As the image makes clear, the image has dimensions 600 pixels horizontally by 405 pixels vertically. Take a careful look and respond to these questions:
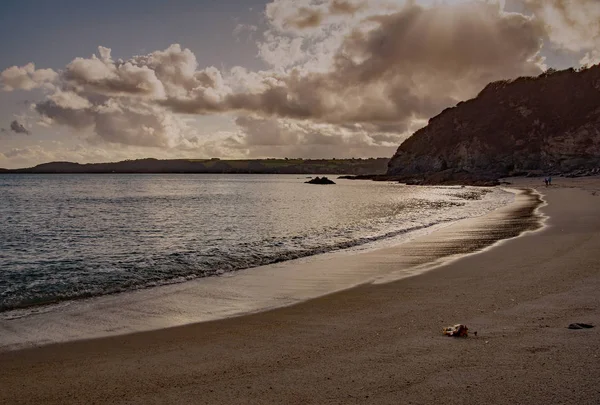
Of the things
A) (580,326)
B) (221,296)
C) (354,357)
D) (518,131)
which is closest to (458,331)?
(354,357)

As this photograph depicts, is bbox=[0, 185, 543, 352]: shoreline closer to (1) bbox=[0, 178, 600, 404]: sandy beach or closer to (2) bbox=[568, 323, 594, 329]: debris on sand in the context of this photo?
(1) bbox=[0, 178, 600, 404]: sandy beach

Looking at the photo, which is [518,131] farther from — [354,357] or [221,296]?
[354,357]

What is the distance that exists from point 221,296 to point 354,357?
570 centimetres

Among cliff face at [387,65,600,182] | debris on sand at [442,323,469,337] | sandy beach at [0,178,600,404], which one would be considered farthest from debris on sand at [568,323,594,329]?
cliff face at [387,65,600,182]

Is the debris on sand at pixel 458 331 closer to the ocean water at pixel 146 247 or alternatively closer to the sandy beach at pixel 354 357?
the sandy beach at pixel 354 357

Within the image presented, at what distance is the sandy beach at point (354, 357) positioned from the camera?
5.16 m

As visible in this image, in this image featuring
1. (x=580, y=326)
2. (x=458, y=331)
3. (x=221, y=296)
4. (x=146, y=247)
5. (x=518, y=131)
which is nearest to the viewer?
(x=458, y=331)

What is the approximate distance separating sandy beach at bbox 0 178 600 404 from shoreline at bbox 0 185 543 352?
0.74 m

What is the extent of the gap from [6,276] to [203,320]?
9.39 metres

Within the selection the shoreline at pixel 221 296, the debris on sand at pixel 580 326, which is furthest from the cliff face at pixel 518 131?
the debris on sand at pixel 580 326

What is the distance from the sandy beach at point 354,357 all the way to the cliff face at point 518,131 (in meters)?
119

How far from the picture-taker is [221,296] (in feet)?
37.0

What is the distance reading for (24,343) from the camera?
7.79 meters

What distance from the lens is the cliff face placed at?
122m
